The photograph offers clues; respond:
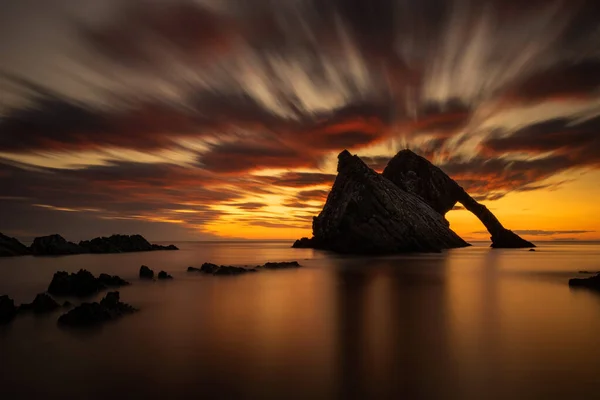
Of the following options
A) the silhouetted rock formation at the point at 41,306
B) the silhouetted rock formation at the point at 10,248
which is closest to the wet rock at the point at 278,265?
the silhouetted rock formation at the point at 41,306

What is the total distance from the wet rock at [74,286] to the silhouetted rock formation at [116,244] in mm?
65481

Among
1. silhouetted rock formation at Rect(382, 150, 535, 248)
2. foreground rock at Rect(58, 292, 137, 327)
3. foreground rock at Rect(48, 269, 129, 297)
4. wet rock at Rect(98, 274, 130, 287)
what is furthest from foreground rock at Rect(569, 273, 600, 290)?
silhouetted rock formation at Rect(382, 150, 535, 248)

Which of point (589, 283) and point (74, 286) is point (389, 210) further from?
point (74, 286)

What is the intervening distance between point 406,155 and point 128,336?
329ft

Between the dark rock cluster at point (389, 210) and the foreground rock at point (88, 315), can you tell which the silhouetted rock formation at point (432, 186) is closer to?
the dark rock cluster at point (389, 210)

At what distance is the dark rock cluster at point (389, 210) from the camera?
73875 millimetres

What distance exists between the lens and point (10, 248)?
67.3 m

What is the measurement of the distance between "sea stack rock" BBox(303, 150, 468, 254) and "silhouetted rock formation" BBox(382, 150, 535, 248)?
45.2 feet

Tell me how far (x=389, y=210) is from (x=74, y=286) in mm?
60598

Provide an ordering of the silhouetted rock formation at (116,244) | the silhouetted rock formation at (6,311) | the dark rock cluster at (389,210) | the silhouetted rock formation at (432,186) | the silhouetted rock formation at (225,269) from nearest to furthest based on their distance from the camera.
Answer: the silhouetted rock formation at (6,311) → the silhouetted rock formation at (225,269) → the dark rock cluster at (389,210) → the silhouetted rock formation at (116,244) → the silhouetted rock formation at (432,186)

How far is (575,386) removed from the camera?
28.7ft

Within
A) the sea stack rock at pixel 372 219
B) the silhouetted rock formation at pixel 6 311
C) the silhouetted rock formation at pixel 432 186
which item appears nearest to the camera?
the silhouetted rock formation at pixel 6 311

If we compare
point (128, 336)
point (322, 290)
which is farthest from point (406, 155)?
point (128, 336)

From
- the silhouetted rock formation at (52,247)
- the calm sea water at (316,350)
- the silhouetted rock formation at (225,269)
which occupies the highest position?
the silhouetted rock formation at (52,247)
